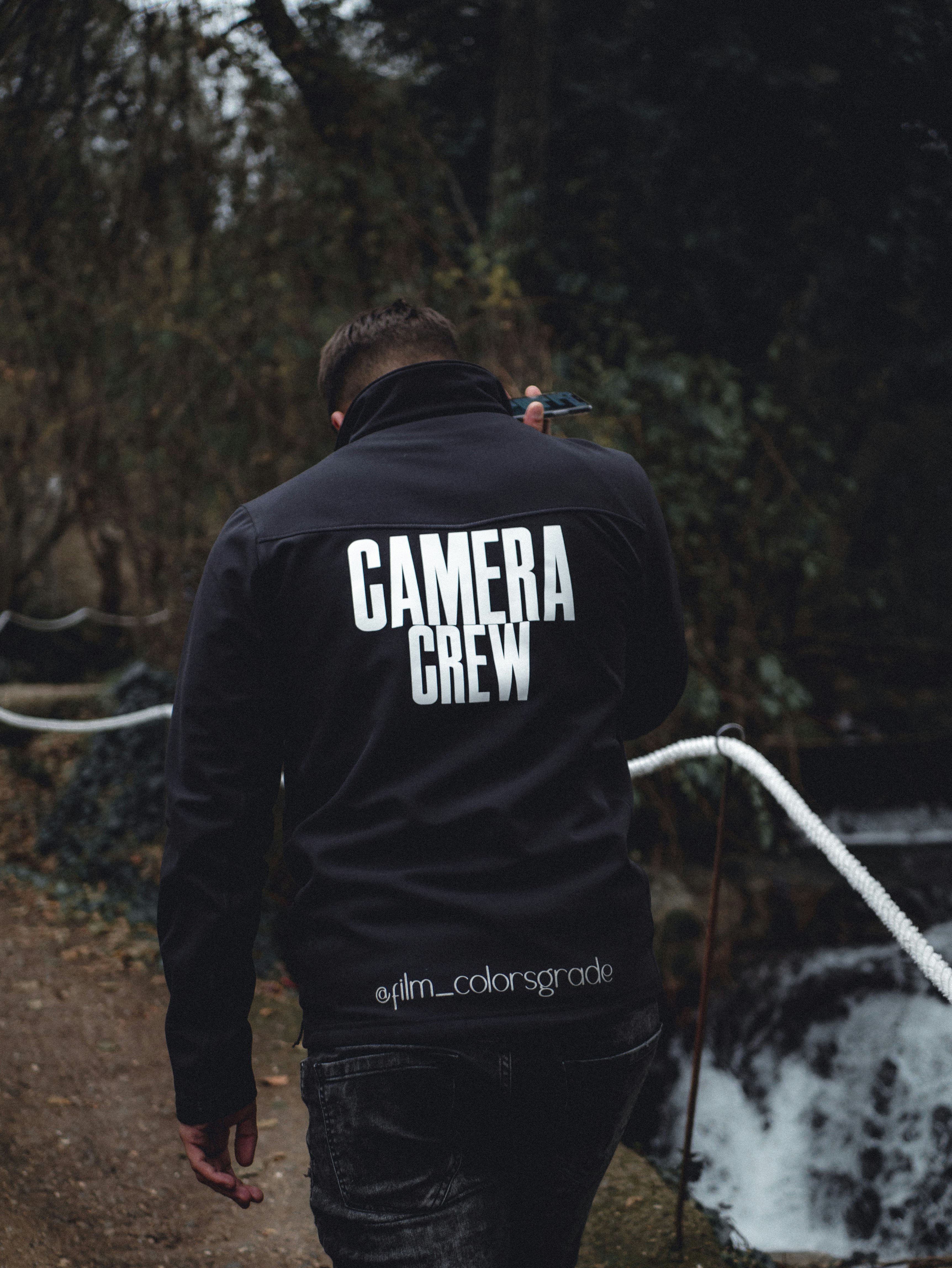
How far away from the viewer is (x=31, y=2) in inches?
175

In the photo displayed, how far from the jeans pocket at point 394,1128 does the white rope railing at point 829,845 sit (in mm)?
689

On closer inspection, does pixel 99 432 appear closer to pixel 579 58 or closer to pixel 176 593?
pixel 176 593

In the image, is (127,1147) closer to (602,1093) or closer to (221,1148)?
(221,1148)

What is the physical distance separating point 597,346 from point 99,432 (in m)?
3.14

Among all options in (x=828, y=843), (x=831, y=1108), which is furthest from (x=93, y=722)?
(x=828, y=843)

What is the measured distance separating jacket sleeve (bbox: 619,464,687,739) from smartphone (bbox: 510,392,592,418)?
0.99 feet

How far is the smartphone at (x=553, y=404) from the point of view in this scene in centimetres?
190

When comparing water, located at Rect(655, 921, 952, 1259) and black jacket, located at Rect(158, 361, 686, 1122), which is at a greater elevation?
black jacket, located at Rect(158, 361, 686, 1122)

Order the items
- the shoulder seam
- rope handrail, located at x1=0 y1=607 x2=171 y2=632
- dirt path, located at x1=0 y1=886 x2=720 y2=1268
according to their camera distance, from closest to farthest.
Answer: the shoulder seam < dirt path, located at x1=0 y1=886 x2=720 y2=1268 < rope handrail, located at x1=0 y1=607 x2=171 y2=632

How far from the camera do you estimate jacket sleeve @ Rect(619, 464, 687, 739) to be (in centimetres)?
161

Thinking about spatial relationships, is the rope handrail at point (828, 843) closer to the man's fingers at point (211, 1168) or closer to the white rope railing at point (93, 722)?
the man's fingers at point (211, 1168)

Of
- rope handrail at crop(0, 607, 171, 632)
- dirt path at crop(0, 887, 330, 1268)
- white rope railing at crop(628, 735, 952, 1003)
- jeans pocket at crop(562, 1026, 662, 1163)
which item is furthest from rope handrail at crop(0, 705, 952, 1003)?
rope handrail at crop(0, 607, 171, 632)

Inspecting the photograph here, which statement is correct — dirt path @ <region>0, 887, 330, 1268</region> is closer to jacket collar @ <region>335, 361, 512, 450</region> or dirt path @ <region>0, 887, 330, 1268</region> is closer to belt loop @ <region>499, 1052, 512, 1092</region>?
belt loop @ <region>499, 1052, 512, 1092</region>

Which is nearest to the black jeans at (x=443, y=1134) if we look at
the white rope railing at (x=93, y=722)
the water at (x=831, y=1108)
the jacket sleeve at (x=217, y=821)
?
the jacket sleeve at (x=217, y=821)
